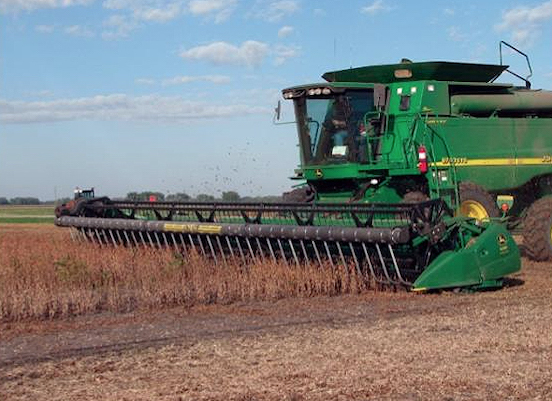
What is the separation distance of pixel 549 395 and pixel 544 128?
7.89 m

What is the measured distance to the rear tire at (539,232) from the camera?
10.2 meters

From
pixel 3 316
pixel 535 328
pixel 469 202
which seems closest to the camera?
pixel 535 328

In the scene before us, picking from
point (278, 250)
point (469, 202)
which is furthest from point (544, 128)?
point (278, 250)

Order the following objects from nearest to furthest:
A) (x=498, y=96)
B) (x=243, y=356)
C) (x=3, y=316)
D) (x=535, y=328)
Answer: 1. (x=243, y=356)
2. (x=535, y=328)
3. (x=3, y=316)
4. (x=498, y=96)

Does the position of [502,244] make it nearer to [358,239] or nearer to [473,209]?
[358,239]

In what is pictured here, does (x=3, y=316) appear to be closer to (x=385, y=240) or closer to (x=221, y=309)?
(x=221, y=309)

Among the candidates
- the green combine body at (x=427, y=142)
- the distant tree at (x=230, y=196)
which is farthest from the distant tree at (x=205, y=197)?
the green combine body at (x=427, y=142)

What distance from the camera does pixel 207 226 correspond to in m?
8.82

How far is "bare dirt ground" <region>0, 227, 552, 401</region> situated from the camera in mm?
4098

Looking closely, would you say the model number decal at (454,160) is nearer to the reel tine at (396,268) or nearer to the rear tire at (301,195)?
the rear tire at (301,195)

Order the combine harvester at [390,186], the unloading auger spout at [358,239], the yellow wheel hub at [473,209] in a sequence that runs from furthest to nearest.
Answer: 1. the yellow wheel hub at [473,209]
2. the combine harvester at [390,186]
3. the unloading auger spout at [358,239]

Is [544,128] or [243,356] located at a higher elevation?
[544,128]

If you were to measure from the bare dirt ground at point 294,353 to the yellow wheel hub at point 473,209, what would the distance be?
2.76m

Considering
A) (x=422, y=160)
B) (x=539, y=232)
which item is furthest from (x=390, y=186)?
(x=539, y=232)
